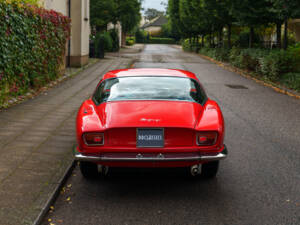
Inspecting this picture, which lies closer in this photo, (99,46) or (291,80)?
(291,80)

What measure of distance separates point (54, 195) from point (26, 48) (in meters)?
7.86

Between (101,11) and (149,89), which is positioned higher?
(101,11)

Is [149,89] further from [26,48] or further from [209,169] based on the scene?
[26,48]

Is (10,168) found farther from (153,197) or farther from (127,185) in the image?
(153,197)

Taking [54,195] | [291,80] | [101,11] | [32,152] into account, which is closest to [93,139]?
[54,195]

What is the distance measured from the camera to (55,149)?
6371 mm

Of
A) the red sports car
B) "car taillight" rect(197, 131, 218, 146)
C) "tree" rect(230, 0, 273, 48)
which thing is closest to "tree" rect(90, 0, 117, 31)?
"tree" rect(230, 0, 273, 48)

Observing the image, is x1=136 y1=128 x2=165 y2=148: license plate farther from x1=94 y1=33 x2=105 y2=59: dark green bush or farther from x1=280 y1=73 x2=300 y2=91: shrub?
x1=94 y1=33 x2=105 y2=59: dark green bush

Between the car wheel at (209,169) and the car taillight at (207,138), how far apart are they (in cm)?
59

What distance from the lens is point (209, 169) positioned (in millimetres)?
5176

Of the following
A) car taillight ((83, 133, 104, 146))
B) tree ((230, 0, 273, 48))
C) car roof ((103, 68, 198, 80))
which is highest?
tree ((230, 0, 273, 48))

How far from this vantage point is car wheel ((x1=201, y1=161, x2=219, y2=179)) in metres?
5.12

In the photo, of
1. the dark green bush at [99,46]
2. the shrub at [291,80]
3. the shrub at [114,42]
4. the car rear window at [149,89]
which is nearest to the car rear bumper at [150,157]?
the car rear window at [149,89]

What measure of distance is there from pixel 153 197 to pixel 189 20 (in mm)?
45853
